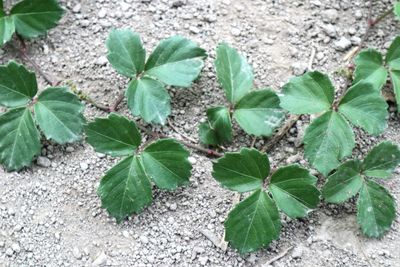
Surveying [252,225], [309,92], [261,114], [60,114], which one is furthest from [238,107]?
[60,114]

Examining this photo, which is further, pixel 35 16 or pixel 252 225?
pixel 35 16

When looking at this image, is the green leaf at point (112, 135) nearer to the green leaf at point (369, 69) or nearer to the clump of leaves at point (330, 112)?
the clump of leaves at point (330, 112)

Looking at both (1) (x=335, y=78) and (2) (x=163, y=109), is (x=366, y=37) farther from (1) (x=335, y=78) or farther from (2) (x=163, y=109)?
(2) (x=163, y=109)

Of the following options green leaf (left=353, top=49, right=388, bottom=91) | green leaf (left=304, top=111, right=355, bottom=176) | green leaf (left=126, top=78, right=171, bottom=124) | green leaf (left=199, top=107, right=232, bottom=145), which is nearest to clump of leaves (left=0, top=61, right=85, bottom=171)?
green leaf (left=126, top=78, right=171, bottom=124)

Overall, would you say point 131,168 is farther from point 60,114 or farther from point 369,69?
point 369,69

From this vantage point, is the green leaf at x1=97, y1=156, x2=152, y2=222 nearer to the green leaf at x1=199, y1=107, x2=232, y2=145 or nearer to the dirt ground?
the dirt ground

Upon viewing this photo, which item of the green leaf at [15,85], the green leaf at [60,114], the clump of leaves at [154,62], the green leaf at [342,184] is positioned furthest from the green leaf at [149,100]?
the green leaf at [342,184]
